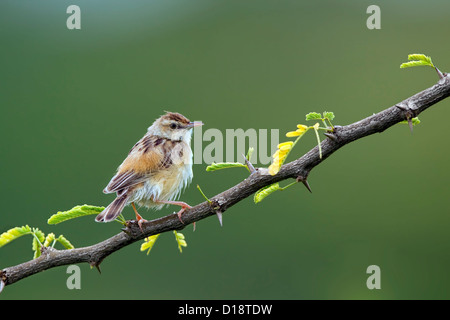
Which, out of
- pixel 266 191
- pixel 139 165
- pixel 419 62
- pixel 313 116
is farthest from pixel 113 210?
pixel 419 62

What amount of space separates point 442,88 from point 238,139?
0.73m

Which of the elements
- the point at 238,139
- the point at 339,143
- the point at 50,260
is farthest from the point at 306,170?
the point at 50,260

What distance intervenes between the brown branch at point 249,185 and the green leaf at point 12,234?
0.16 metres

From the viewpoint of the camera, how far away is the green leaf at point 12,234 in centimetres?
192

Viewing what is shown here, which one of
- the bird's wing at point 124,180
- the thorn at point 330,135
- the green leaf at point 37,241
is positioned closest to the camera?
the thorn at point 330,135

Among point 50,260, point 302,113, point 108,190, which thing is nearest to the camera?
point 50,260

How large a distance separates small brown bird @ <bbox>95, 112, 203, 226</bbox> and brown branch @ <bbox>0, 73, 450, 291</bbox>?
0.72 m

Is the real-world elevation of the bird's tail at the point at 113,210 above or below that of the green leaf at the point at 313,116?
below

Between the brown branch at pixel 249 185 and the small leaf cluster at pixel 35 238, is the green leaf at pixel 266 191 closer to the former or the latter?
the brown branch at pixel 249 185

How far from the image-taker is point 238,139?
1.80m

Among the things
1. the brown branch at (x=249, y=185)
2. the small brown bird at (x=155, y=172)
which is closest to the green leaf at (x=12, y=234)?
the brown branch at (x=249, y=185)

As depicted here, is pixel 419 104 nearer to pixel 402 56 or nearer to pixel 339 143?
pixel 339 143

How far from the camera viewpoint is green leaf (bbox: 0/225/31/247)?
1.92m

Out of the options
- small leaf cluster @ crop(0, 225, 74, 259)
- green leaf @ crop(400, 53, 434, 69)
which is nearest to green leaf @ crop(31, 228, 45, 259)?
small leaf cluster @ crop(0, 225, 74, 259)
